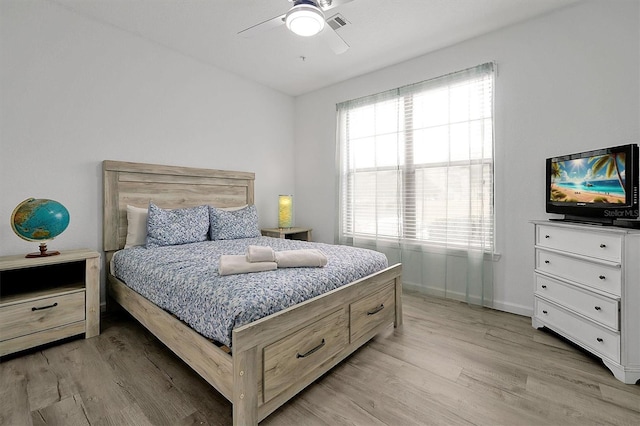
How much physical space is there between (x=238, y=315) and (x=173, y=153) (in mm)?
2558

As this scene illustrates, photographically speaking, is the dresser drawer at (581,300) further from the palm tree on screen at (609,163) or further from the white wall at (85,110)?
the white wall at (85,110)

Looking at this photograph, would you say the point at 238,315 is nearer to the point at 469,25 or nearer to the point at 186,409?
the point at 186,409

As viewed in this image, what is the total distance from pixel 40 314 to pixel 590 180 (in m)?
4.05

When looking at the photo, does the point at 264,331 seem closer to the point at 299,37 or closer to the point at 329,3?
the point at 329,3

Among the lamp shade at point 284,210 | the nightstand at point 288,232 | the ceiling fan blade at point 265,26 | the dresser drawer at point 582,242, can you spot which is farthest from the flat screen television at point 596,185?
the lamp shade at point 284,210

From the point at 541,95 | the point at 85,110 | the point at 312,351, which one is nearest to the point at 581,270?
the point at 541,95

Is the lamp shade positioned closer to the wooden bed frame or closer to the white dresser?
the wooden bed frame

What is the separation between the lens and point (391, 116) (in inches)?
139

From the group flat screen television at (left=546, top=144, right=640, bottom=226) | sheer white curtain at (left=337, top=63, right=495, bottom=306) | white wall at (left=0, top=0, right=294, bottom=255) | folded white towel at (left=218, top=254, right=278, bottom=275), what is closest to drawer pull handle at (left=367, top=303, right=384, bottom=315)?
folded white towel at (left=218, top=254, right=278, bottom=275)

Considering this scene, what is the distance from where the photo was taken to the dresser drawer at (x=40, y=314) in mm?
1926

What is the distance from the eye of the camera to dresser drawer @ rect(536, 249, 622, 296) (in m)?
1.81

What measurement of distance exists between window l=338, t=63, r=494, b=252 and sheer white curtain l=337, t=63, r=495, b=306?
10mm

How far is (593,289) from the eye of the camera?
1927 mm

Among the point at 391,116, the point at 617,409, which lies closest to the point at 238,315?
the point at 617,409
